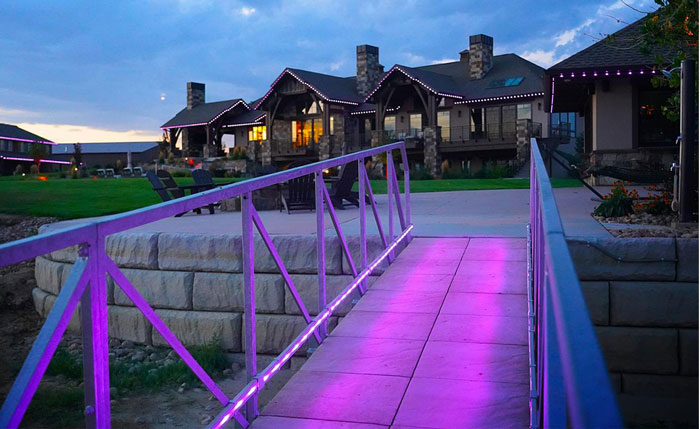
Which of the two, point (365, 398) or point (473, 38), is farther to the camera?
point (473, 38)

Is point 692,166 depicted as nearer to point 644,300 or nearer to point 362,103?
point 644,300

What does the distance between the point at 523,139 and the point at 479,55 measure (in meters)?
6.97

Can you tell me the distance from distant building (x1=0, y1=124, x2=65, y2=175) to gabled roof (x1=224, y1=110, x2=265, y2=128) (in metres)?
15.0

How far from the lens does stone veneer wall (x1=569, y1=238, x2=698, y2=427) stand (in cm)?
518

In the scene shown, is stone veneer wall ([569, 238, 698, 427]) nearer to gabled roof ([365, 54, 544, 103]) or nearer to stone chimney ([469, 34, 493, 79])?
gabled roof ([365, 54, 544, 103])

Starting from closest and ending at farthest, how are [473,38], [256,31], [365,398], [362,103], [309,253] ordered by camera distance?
1. [365,398]
2. [309,253]
3. [473,38]
4. [362,103]
5. [256,31]

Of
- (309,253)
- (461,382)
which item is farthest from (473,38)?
(461,382)

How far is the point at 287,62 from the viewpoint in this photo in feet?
283

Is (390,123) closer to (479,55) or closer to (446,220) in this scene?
(479,55)

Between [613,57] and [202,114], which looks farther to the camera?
[202,114]

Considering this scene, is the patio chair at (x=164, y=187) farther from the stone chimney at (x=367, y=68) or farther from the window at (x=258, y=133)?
the window at (x=258, y=133)

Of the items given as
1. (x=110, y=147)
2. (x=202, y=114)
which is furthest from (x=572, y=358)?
(x=110, y=147)

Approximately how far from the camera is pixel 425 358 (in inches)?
145

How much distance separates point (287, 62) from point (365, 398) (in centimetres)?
8631
